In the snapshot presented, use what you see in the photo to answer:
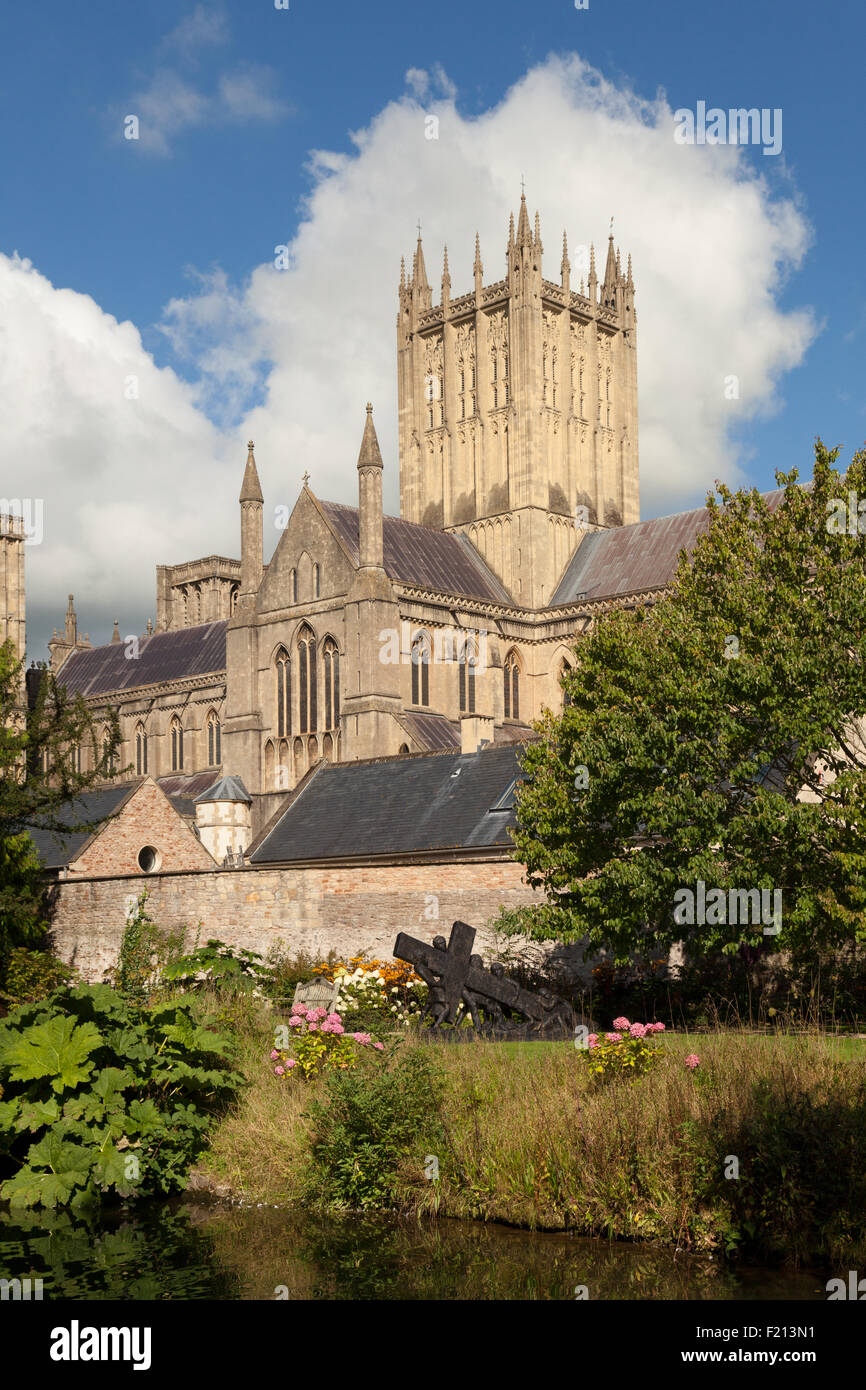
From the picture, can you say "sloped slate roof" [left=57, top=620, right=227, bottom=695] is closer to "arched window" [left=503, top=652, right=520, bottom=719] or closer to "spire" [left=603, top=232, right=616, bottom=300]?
"arched window" [left=503, top=652, right=520, bottom=719]

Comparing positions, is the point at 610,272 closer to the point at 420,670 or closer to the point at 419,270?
the point at 419,270

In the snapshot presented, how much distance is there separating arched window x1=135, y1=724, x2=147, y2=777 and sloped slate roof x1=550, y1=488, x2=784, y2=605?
73.4 ft

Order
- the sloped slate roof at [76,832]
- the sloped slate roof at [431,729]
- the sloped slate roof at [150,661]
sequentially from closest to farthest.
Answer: the sloped slate roof at [76,832], the sloped slate roof at [431,729], the sloped slate roof at [150,661]

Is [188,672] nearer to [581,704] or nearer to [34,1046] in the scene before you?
[581,704]

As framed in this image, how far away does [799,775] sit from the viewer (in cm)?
2147

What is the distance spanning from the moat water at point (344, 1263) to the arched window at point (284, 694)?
43.3 meters

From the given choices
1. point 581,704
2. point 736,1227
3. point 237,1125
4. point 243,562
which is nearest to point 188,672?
point 243,562

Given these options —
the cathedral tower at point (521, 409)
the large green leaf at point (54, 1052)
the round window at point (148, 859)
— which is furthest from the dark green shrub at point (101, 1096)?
the cathedral tower at point (521, 409)

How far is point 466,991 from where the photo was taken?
19922 mm

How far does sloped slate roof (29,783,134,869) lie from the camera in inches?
1315

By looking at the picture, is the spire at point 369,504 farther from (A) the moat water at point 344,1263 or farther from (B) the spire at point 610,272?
(A) the moat water at point 344,1263

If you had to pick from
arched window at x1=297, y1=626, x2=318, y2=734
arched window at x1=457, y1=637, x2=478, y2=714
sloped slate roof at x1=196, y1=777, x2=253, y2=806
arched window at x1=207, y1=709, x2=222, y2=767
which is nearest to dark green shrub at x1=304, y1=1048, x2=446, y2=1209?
sloped slate roof at x1=196, y1=777, x2=253, y2=806

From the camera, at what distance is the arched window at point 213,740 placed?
227ft
